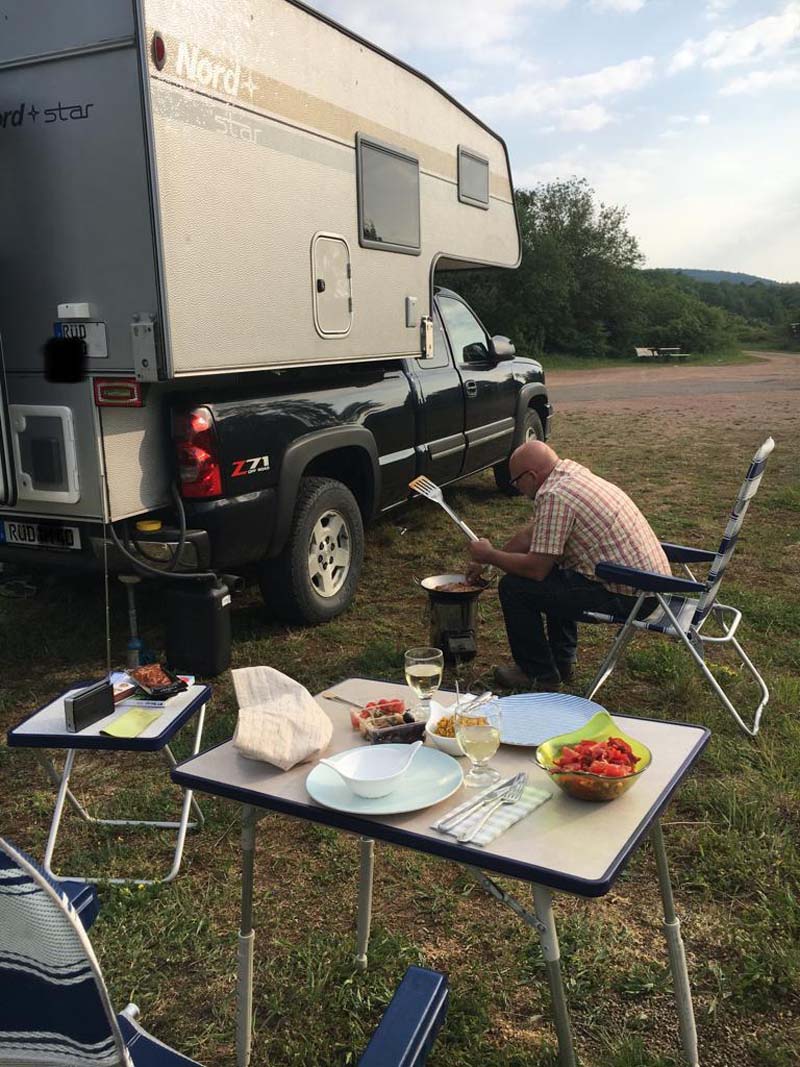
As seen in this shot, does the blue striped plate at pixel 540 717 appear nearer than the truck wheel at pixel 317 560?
Yes

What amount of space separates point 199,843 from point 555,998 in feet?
5.28

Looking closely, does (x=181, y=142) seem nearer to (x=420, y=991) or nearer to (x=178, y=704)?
(x=178, y=704)

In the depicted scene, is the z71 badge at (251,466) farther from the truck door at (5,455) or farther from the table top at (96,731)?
the table top at (96,731)

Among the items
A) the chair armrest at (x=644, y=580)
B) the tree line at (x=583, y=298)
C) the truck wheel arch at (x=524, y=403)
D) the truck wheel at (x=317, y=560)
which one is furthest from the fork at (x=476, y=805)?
the tree line at (x=583, y=298)

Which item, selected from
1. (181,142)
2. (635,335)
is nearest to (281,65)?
(181,142)

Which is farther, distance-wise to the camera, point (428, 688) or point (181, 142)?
point (181, 142)

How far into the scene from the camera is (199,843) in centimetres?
302

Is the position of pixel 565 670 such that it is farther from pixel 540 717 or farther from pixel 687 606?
pixel 540 717

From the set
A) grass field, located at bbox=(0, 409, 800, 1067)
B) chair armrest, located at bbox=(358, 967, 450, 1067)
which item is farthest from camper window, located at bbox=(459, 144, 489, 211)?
chair armrest, located at bbox=(358, 967, 450, 1067)

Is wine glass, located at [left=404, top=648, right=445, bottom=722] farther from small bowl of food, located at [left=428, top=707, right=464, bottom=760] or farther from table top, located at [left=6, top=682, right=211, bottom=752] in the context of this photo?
table top, located at [left=6, top=682, right=211, bottom=752]

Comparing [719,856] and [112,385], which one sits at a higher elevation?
[112,385]

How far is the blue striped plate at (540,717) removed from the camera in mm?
2053

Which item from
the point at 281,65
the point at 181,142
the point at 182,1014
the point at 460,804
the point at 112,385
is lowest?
A: the point at 182,1014

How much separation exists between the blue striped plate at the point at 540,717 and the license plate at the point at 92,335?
2.39 metres
